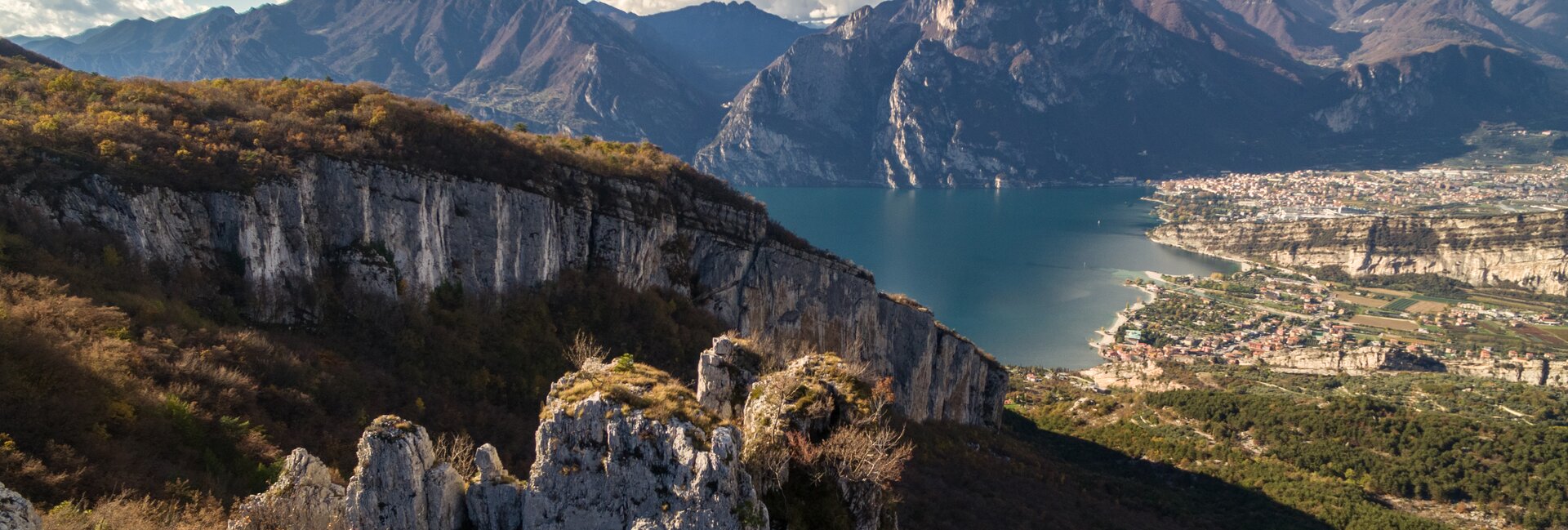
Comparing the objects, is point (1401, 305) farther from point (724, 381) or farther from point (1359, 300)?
point (724, 381)

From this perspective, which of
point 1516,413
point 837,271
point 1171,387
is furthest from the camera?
point 1171,387

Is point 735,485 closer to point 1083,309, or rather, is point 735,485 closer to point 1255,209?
point 1083,309

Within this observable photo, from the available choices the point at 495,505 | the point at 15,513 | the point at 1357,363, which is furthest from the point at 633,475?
the point at 1357,363

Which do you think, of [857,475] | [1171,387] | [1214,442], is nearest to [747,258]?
[857,475]

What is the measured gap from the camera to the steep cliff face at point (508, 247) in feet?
66.9

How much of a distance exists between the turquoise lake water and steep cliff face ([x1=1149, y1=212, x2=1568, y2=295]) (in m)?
13.1

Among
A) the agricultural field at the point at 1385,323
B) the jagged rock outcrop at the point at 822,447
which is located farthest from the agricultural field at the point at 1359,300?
the jagged rock outcrop at the point at 822,447

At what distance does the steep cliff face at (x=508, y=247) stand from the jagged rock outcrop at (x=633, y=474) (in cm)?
1582

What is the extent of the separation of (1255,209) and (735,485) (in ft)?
631

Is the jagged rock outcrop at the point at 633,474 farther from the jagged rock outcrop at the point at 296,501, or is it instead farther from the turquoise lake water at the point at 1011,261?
the turquoise lake water at the point at 1011,261

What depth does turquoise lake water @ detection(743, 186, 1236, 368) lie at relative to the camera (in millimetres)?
87562

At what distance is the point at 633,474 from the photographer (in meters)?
10.4

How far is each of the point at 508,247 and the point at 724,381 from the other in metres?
15.5

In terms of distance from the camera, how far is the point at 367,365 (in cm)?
2141
